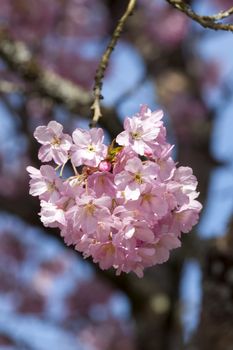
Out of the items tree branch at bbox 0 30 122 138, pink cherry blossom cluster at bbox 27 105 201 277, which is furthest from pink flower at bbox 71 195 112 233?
tree branch at bbox 0 30 122 138


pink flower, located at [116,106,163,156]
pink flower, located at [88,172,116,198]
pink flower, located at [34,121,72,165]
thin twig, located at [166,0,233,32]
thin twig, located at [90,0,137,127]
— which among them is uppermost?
thin twig, located at [166,0,233,32]

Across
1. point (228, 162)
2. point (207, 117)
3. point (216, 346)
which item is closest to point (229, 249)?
point (216, 346)

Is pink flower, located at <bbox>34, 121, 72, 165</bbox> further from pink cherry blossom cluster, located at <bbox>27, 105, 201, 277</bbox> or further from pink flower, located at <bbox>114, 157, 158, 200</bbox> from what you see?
pink flower, located at <bbox>114, 157, 158, 200</bbox>

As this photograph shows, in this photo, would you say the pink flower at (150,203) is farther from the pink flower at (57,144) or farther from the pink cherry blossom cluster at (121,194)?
the pink flower at (57,144)

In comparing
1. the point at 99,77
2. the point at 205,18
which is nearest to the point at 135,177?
the point at 99,77

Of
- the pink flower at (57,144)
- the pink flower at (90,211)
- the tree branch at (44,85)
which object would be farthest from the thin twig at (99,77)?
the tree branch at (44,85)

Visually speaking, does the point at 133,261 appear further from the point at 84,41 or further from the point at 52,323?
the point at 84,41

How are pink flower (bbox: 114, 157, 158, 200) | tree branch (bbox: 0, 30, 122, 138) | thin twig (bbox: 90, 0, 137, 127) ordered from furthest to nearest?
tree branch (bbox: 0, 30, 122, 138) → thin twig (bbox: 90, 0, 137, 127) → pink flower (bbox: 114, 157, 158, 200)
